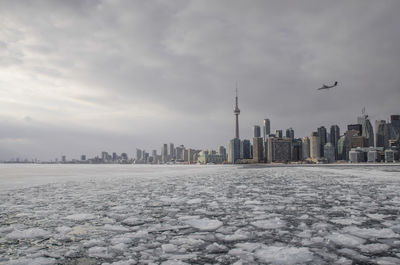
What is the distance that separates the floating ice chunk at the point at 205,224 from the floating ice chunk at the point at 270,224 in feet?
2.37

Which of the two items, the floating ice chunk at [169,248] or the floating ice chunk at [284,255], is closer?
the floating ice chunk at [284,255]

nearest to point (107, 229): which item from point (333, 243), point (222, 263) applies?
point (222, 263)

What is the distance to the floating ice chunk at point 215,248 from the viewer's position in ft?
11.8

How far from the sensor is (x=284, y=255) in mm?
3350

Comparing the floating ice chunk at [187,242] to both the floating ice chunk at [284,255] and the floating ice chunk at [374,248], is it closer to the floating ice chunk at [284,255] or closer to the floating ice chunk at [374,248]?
the floating ice chunk at [284,255]

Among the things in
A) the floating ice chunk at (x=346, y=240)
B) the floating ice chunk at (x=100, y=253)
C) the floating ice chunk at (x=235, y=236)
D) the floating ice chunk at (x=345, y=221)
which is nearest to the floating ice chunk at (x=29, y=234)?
the floating ice chunk at (x=100, y=253)

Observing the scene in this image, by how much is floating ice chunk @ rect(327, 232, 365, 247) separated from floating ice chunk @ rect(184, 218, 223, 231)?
1938 mm

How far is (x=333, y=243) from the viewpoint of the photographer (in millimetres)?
3852

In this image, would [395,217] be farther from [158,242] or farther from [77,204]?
[77,204]

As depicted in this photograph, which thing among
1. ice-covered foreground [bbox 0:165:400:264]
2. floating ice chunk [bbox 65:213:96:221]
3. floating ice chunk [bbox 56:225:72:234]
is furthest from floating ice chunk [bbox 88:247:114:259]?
floating ice chunk [bbox 65:213:96:221]

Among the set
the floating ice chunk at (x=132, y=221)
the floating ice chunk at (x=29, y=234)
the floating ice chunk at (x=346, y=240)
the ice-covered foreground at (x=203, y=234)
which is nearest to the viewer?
the ice-covered foreground at (x=203, y=234)

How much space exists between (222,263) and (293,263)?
84 centimetres

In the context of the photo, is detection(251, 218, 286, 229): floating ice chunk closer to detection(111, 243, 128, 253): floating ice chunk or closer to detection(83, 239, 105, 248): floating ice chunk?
detection(111, 243, 128, 253): floating ice chunk

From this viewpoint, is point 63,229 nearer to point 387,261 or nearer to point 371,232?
point 387,261
